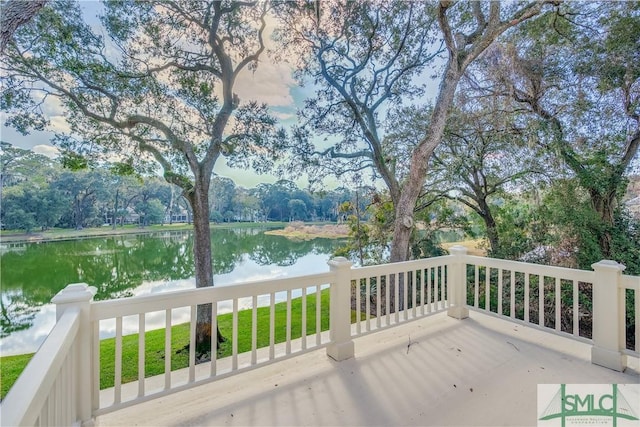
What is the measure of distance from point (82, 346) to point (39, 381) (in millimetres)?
918

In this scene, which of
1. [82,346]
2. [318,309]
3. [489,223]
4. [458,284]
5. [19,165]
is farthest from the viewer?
[489,223]

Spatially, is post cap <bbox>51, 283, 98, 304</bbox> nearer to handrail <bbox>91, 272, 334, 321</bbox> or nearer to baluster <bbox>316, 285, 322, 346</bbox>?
handrail <bbox>91, 272, 334, 321</bbox>

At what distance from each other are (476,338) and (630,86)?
15.4 feet

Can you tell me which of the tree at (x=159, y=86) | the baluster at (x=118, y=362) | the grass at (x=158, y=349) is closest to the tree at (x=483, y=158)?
the tree at (x=159, y=86)

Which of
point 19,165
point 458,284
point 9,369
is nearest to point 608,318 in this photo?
point 458,284

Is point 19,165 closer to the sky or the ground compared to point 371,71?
closer to the ground

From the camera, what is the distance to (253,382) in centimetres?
238

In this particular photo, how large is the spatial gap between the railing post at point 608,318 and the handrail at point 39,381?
149 inches

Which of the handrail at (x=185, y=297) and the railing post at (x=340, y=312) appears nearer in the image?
the handrail at (x=185, y=297)

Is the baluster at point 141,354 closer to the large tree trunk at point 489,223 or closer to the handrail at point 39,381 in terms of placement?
the handrail at point 39,381

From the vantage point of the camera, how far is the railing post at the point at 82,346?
166cm

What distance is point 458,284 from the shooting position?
370 centimetres

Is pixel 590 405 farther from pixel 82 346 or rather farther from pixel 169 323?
pixel 82 346

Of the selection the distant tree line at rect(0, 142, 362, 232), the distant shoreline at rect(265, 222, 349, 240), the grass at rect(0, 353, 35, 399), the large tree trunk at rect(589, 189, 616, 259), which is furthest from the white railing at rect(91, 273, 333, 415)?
the distant shoreline at rect(265, 222, 349, 240)
